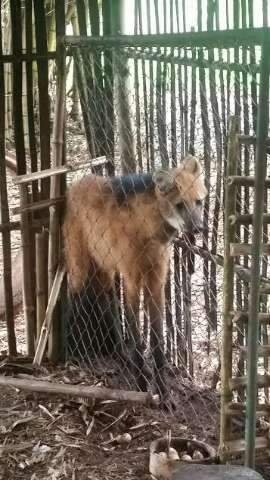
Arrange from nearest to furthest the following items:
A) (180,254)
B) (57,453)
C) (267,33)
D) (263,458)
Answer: (267,33) → (263,458) → (57,453) → (180,254)

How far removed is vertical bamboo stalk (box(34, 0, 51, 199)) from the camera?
12.2 ft

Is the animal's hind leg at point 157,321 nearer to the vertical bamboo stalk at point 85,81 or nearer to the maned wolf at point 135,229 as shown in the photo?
the maned wolf at point 135,229

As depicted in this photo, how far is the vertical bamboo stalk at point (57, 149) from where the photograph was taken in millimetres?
3652

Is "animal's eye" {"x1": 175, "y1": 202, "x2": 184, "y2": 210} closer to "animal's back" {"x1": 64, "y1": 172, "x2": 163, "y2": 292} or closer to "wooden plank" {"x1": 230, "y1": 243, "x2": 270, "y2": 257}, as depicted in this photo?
"animal's back" {"x1": 64, "y1": 172, "x2": 163, "y2": 292}

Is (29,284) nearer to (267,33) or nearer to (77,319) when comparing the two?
(77,319)

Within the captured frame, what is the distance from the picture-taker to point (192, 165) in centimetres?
341

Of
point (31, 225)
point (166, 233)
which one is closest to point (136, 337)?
point (166, 233)

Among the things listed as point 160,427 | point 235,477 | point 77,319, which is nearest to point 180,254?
point 77,319

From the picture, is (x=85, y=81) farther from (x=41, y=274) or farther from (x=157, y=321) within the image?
(x=157, y=321)

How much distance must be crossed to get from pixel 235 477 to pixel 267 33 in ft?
4.73

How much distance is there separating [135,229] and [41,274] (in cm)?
64

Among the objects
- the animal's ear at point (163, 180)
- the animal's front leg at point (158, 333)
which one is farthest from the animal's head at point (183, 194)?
the animal's front leg at point (158, 333)

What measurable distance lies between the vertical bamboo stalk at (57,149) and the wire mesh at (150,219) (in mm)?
79

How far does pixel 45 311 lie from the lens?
3.99 metres
